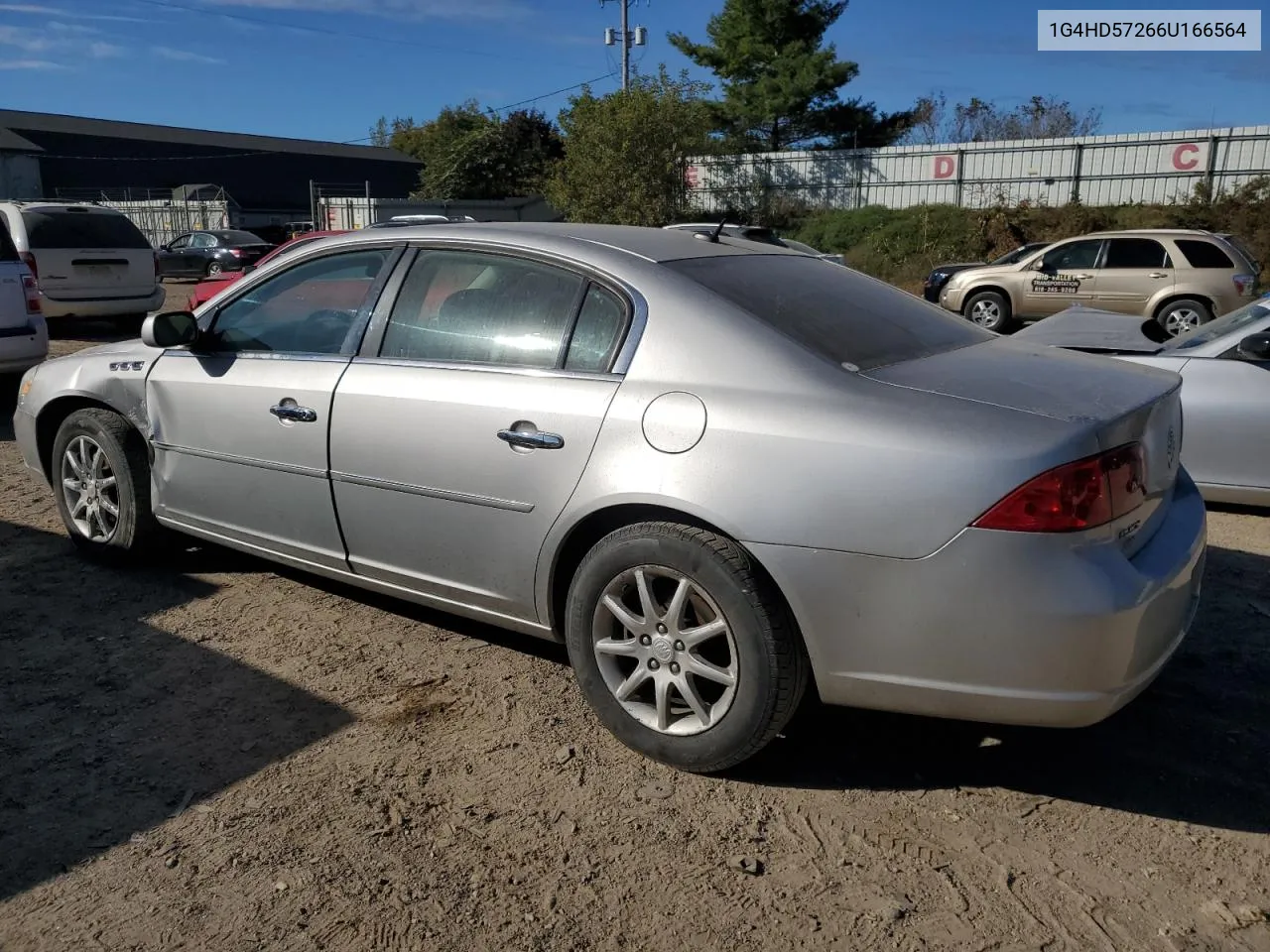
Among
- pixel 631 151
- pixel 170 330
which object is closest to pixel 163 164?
pixel 631 151

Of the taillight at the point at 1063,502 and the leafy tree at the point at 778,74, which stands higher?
the leafy tree at the point at 778,74

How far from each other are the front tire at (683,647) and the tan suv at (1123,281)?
13450 millimetres

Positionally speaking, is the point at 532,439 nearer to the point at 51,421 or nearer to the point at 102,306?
the point at 51,421

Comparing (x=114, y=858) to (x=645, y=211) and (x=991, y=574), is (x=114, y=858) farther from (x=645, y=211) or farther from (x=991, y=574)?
(x=645, y=211)

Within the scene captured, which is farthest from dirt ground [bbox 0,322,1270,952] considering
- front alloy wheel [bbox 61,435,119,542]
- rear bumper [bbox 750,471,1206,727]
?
front alloy wheel [bbox 61,435,119,542]

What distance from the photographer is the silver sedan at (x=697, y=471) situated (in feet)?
8.59

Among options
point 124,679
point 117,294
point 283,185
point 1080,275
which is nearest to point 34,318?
point 117,294

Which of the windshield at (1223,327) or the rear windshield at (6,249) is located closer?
the windshield at (1223,327)

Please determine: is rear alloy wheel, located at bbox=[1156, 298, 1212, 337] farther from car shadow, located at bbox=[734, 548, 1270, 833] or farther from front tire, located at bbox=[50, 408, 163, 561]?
front tire, located at bbox=[50, 408, 163, 561]

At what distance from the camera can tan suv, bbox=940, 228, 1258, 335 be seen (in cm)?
1500

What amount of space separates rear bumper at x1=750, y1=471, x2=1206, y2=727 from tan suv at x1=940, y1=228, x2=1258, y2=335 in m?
13.2

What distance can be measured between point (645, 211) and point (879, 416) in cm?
2972

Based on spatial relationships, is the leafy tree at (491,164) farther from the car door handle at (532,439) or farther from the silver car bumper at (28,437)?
the car door handle at (532,439)

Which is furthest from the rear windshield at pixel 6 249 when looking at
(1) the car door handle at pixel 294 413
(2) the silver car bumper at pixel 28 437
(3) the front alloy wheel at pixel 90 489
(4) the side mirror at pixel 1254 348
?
(4) the side mirror at pixel 1254 348
